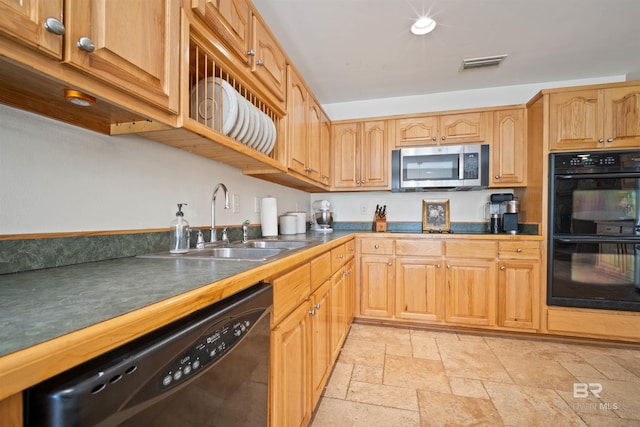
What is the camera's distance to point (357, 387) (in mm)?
1687

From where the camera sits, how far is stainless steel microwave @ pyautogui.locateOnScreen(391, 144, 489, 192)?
2.64m

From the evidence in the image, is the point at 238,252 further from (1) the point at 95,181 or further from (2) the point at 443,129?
(2) the point at 443,129

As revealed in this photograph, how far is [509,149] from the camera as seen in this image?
8.57 ft

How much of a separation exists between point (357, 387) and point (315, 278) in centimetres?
83

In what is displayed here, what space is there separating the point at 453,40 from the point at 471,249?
1712 mm

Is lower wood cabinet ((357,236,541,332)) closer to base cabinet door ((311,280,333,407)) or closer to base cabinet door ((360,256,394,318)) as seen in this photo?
base cabinet door ((360,256,394,318))

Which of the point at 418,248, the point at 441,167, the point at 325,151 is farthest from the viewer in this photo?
the point at 325,151

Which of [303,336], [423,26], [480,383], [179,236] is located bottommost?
[480,383]

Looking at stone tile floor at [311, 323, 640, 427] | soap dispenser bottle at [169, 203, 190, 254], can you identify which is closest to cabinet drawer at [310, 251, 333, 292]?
soap dispenser bottle at [169, 203, 190, 254]

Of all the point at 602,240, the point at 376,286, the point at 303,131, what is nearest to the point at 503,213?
the point at 602,240

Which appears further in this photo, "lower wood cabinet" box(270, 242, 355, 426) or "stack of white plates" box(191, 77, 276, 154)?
"stack of white plates" box(191, 77, 276, 154)

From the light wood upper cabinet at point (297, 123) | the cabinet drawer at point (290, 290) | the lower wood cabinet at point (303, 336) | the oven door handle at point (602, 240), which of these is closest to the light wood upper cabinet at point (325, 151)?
the light wood upper cabinet at point (297, 123)

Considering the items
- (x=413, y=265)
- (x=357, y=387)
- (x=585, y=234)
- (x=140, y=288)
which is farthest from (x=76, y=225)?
(x=585, y=234)

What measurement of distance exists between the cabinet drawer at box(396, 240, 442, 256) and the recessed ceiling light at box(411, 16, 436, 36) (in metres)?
1.69
